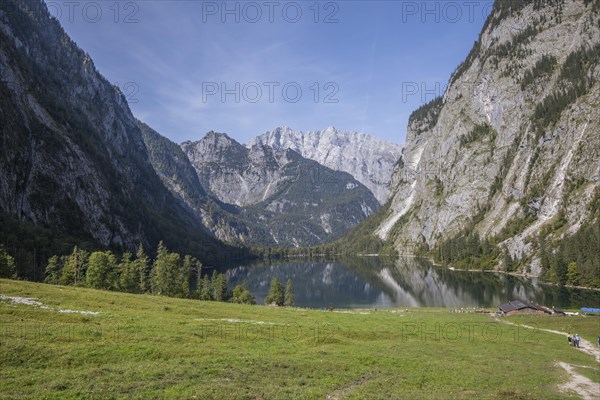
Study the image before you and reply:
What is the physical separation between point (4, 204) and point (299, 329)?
180753 mm

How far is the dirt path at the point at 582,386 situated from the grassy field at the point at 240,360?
871mm

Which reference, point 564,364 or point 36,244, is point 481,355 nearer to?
point 564,364

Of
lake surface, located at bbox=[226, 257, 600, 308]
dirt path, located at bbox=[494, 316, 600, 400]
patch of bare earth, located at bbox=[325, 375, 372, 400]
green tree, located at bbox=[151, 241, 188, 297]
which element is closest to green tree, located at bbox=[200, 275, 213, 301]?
green tree, located at bbox=[151, 241, 188, 297]

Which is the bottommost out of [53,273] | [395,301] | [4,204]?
[395,301]

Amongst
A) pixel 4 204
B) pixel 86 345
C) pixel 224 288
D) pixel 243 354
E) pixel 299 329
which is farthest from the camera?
pixel 4 204

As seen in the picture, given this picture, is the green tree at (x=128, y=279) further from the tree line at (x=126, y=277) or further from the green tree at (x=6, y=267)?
the green tree at (x=6, y=267)

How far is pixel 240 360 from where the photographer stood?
31.4 metres

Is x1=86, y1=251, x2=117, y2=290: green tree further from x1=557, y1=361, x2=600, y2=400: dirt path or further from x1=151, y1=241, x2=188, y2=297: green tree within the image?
x1=557, y1=361, x2=600, y2=400: dirt path

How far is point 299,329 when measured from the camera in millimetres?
51375

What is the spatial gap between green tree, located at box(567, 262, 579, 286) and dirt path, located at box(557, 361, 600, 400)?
462 ft

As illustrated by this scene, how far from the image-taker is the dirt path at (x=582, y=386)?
2948cm

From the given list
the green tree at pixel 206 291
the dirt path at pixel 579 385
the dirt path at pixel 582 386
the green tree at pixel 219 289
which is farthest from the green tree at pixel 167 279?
the dirt path at pixel 582 386

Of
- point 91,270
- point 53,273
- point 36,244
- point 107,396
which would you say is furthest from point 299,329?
point 36,244

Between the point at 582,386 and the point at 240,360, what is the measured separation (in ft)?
90.3
